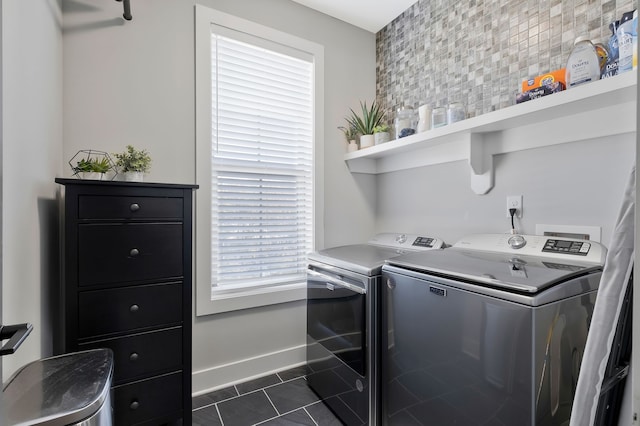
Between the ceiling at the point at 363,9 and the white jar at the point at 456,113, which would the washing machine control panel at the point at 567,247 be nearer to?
the white jar at the point at 456,113

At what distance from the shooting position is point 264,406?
1832 mm

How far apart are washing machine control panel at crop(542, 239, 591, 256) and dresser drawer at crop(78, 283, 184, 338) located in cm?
178

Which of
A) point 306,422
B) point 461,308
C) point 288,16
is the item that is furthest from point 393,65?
point 306,422

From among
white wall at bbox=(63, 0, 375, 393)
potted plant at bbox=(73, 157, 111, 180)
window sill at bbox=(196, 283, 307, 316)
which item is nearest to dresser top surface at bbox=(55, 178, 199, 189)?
potted plant at bbox=(73, 157, 111, 180)

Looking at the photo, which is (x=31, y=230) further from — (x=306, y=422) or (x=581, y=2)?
(x=581, y=2)

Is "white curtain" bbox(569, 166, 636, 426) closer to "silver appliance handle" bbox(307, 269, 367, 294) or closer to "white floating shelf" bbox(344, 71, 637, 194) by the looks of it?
"white floating shelf" bbox(344, 71, 637, 194)

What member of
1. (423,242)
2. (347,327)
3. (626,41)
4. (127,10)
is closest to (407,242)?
(423,242)

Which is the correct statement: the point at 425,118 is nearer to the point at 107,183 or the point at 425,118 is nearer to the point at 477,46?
the point at 477,46

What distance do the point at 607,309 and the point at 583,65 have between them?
1.16m

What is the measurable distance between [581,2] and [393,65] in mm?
1274

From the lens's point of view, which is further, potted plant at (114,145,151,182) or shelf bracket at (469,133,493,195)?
shelf bracket at (469,133,493,195)

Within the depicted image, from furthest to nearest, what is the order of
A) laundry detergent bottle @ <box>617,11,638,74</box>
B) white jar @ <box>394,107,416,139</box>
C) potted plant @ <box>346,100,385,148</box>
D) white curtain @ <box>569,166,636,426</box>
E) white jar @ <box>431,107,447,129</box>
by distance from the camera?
1. potted plant @ <box>346,100,385,148</box>
2. white jar @ <box>394,107,416,139</box>
3. white jar @ <box>431,107,447,129</box>
4. laundry detergent bottle @ <box>617,11,638,74</box>
5. white curtain @ <box>569,166,636,426</box>

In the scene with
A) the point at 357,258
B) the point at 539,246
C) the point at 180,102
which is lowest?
→ the point at 357,258

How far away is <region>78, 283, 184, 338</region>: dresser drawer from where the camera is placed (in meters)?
1.33
